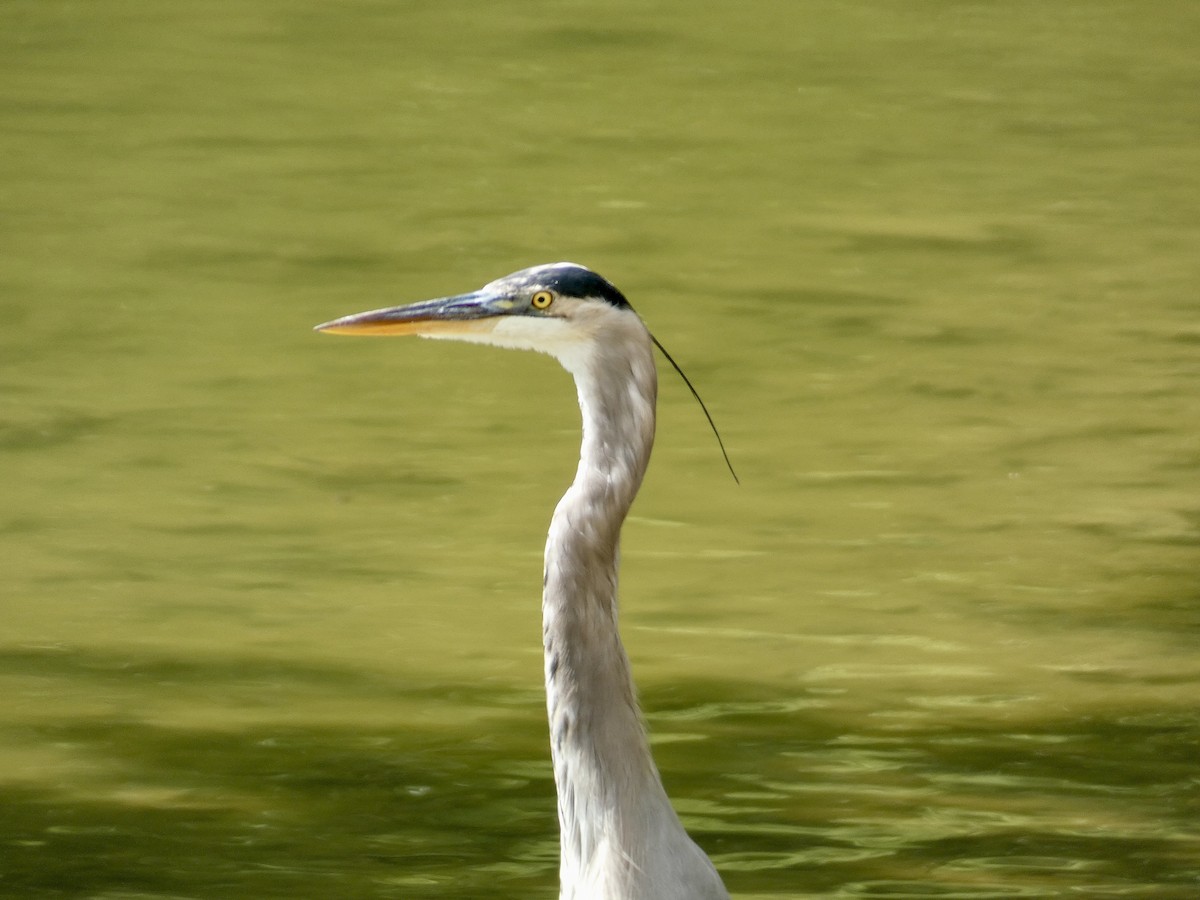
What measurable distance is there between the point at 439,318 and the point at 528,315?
125mm

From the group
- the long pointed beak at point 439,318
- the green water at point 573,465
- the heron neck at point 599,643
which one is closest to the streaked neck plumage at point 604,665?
the heron neck at point 599,643

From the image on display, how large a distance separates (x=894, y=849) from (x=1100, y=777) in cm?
60

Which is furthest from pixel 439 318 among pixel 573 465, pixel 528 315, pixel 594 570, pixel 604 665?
pixel 573 465

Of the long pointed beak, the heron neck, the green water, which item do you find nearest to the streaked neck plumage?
the heron neck

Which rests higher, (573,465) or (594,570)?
(594,570)

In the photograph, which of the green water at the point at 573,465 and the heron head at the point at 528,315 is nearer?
the heron head at the point at 528,315

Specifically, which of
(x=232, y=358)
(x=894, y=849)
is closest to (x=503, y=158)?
(x=232, y=358)

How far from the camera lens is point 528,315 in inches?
129

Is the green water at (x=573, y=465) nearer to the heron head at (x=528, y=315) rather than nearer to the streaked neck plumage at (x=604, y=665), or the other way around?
the streaked neck plumage at (x=604, y=665)

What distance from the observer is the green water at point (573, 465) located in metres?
4.87

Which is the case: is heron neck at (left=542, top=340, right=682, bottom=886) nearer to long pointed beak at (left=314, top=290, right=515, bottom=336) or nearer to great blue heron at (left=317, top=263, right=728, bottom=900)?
great blue heron at (left=317, top=263, right=728, bottom=900)

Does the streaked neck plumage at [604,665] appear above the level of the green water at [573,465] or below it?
above

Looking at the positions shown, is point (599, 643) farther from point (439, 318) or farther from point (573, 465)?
point (573, 465)

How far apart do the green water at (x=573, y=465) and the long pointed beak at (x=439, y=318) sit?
154 cm
